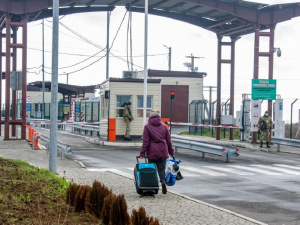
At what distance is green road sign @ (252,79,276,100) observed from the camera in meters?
29.7

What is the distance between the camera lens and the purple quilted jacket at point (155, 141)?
467 inches

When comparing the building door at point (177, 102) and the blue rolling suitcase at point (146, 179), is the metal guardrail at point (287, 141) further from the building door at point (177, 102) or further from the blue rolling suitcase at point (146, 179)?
the building door at point (177, 102)

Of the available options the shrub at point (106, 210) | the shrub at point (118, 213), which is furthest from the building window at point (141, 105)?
the shrub at point (118, 213)

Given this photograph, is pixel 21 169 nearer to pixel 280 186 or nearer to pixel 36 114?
pixel 280 186

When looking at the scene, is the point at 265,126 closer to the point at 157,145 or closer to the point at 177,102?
the point at 157,145

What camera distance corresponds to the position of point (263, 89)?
29891mm

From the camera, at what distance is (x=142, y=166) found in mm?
11438

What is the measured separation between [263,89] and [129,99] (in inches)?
277

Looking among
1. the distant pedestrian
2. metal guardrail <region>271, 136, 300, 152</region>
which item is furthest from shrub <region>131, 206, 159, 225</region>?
the distant pedestrian

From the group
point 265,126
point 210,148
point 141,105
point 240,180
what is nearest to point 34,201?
point 240,180

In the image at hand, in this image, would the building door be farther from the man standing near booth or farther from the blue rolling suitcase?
the blue rolling suitcase

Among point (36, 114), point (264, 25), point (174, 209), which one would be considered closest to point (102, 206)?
point (174, 209)

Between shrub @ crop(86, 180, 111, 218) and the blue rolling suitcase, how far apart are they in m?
2.54

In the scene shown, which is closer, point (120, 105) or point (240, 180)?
point (240, 180)
